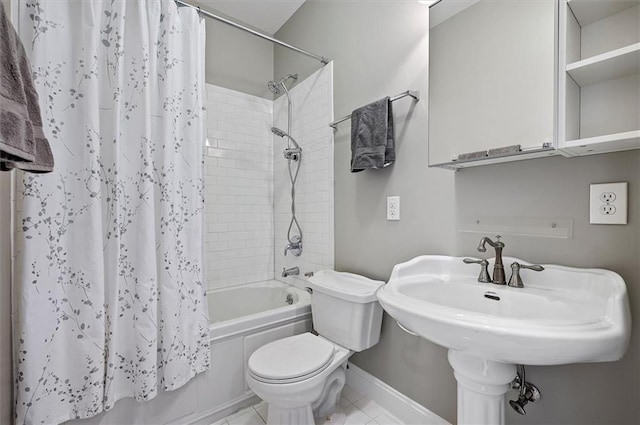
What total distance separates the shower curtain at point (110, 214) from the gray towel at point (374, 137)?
0.87m

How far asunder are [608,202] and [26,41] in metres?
2.23

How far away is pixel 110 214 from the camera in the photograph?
1.31 m

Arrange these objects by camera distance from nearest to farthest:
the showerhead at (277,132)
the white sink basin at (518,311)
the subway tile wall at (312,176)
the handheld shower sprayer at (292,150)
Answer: the white sink basin at (518,311) → the subway tile wall at (312,176) → the handheld shower sprayer at (292,150) → the showerhead at (277,132)

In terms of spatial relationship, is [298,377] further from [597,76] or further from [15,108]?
[597,76]

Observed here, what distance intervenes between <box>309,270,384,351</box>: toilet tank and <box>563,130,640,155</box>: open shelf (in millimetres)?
1014

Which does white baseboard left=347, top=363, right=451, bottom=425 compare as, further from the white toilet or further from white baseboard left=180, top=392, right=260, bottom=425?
white baseboard left=180, top=392, right=260, bottom=425

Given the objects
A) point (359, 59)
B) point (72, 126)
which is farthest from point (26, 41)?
point (359, 59)

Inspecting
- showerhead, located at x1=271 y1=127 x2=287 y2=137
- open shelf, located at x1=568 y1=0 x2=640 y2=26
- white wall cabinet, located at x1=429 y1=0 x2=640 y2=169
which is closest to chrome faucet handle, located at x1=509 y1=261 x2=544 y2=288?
white wall cabinet, located at x1=429 y1=0 x2=640 y2=169

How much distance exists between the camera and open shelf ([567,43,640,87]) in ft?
2.74

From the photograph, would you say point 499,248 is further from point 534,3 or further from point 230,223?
point 230,223

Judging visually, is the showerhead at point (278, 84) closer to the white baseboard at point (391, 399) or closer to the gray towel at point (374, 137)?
the gray towel at point (374, 137)

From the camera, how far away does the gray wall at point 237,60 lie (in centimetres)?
235

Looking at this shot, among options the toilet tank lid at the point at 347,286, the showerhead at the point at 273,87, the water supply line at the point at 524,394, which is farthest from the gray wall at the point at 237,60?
the water supply line at the point at 524,394

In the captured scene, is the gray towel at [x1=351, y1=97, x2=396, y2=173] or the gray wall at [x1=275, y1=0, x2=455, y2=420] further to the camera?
the gray towel at [x1=351, y1=97, x2=396, y2=173]
